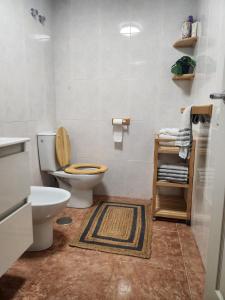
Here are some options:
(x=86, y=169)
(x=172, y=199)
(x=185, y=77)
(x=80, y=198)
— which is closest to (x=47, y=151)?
(x=86, y=169)

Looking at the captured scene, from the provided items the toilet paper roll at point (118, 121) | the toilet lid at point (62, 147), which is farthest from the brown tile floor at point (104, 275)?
the toilet paper roll at point (118, 121)

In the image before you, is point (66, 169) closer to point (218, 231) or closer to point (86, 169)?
point (86, 169)

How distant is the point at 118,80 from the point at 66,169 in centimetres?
112

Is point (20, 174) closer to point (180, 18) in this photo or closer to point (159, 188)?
point (159, 188)

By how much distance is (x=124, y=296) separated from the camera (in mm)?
1193

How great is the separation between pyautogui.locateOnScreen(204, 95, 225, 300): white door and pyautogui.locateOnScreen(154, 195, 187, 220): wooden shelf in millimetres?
992

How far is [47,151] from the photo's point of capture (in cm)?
221

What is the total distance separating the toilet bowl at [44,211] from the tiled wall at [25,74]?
550 millimetres

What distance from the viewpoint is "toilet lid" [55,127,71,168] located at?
2.26 metres

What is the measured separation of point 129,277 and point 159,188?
49.9 inches

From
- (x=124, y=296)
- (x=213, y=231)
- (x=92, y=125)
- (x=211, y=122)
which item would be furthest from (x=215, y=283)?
(x=92, y=125)

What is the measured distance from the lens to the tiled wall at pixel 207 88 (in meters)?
1.28

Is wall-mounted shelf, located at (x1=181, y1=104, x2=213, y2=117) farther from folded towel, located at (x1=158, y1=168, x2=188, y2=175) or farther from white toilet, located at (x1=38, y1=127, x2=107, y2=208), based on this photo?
white toilet, located at (x1=38, y1=127, x2=107, y2=208)

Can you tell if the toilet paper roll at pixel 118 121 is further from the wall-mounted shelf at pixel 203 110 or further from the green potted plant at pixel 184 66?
the wall-mounted shelf at pixel 203 110
